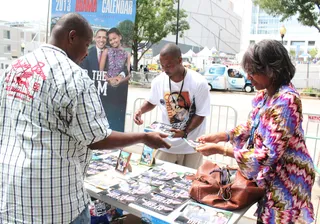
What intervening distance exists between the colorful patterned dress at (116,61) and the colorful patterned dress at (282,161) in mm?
2308

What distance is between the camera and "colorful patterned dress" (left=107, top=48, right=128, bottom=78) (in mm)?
3625

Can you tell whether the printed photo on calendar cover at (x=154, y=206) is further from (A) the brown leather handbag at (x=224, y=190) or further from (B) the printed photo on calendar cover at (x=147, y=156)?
(B) the printed photo on calendar cover at (x=147, y=156)

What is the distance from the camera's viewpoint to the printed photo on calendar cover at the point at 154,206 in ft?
5.76

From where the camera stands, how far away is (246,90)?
19734 millimetres

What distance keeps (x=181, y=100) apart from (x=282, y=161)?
128 centimetres

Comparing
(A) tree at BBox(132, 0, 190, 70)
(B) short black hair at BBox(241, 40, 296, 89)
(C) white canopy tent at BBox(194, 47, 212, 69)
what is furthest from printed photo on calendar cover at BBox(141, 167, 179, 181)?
(C) white canopy tent at BBox(194, 47, 212, 69)

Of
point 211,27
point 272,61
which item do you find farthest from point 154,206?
point 211,27

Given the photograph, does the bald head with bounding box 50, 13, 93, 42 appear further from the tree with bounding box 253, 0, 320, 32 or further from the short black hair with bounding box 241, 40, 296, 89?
the tree with bounding box 253, 0, 320, 32

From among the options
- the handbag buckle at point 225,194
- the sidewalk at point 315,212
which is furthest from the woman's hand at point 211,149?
the sidewalk at point 315,212

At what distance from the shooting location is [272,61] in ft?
5.20

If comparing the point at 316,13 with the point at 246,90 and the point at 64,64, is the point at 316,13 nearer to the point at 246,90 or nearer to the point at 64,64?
the point at 246,90

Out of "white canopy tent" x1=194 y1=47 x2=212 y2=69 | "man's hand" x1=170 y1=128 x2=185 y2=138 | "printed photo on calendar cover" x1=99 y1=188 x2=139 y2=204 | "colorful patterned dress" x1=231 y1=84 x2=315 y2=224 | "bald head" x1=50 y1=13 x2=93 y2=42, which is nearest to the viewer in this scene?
"bald head" x1=50 y1=13 x2=93 y2=42

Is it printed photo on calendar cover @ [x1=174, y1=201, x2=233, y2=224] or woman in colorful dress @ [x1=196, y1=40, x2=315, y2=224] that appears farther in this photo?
printed photo on calendar cover @ [x1=174, y1=201, x2=233, y2=224]

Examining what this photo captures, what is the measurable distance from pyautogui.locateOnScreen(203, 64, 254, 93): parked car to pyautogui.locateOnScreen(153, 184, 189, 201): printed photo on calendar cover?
17.9 m
